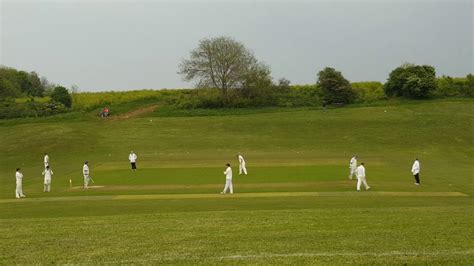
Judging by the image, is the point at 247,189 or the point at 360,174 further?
the point at 247,189

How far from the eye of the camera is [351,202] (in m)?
24.2

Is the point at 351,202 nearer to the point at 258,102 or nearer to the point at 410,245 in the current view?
the point at 410,245

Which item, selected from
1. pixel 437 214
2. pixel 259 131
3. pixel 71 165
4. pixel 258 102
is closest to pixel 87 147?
pixel 71 165

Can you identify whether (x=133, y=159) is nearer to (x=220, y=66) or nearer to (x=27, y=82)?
(x=220, y=66)

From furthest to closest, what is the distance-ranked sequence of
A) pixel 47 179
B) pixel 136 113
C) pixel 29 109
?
1. pixel 29 109
2. pixel 136 113
3. pixel 47 179

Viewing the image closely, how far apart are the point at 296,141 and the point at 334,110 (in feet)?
53.8

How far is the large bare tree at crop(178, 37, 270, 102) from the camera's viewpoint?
254 ft

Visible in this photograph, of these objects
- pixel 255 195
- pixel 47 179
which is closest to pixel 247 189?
pixel 255 195

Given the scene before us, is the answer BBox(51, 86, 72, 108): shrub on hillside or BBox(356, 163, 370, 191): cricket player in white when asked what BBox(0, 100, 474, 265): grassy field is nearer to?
BBox(356, 163, 370, 191): cricket player in white

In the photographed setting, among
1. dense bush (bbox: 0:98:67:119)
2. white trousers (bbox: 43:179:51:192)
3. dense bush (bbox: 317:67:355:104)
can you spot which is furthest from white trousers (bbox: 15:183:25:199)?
dense bush (bbox: 317:67:355:104)

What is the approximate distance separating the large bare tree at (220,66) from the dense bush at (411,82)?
819 inches

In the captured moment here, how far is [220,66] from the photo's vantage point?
7738 centimetres

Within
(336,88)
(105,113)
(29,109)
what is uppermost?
(336,88)

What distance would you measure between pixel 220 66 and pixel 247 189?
4868 cm
